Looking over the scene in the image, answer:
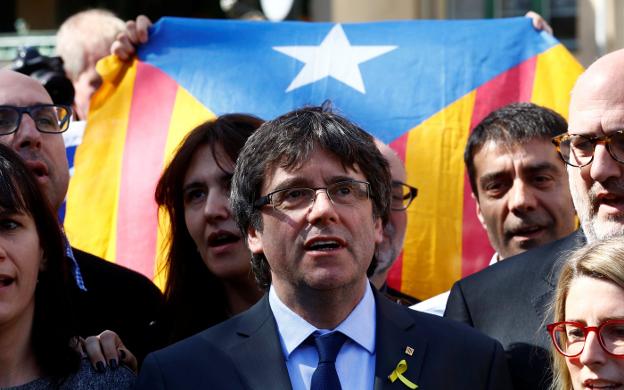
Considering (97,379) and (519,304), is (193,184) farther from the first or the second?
(519,304)

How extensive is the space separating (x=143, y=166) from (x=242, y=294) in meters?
1.66

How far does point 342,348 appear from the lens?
3988 millimetres

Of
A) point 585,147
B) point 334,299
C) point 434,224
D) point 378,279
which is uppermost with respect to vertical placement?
point 585,147

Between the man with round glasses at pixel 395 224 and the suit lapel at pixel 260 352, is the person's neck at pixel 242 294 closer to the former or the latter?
the man with round glasses at pixel 395 224

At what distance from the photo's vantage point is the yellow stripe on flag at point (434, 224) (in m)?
6.35

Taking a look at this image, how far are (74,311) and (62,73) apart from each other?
285cm

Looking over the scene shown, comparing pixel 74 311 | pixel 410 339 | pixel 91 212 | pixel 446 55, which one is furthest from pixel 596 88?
pixel 91 212

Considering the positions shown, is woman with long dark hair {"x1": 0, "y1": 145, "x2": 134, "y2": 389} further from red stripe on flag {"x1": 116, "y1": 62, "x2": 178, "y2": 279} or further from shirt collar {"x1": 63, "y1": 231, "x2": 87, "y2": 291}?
red stripe on flag {"x1": 116, "y1": 62, "x2": 178, "y2": 279}

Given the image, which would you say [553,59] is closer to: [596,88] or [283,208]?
[596,88]

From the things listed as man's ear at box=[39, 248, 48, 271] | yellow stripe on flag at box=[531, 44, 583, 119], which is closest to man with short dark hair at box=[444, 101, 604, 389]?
man's ear at box=[39, 248, 48, 271]

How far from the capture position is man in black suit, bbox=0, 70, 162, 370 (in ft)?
16.1

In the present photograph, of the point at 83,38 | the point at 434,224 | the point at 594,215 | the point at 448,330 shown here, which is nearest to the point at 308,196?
the point at 448,330

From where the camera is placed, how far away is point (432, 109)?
6.57 metres

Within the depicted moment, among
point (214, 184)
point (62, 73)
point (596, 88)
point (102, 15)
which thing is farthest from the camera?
point (102, 15)
